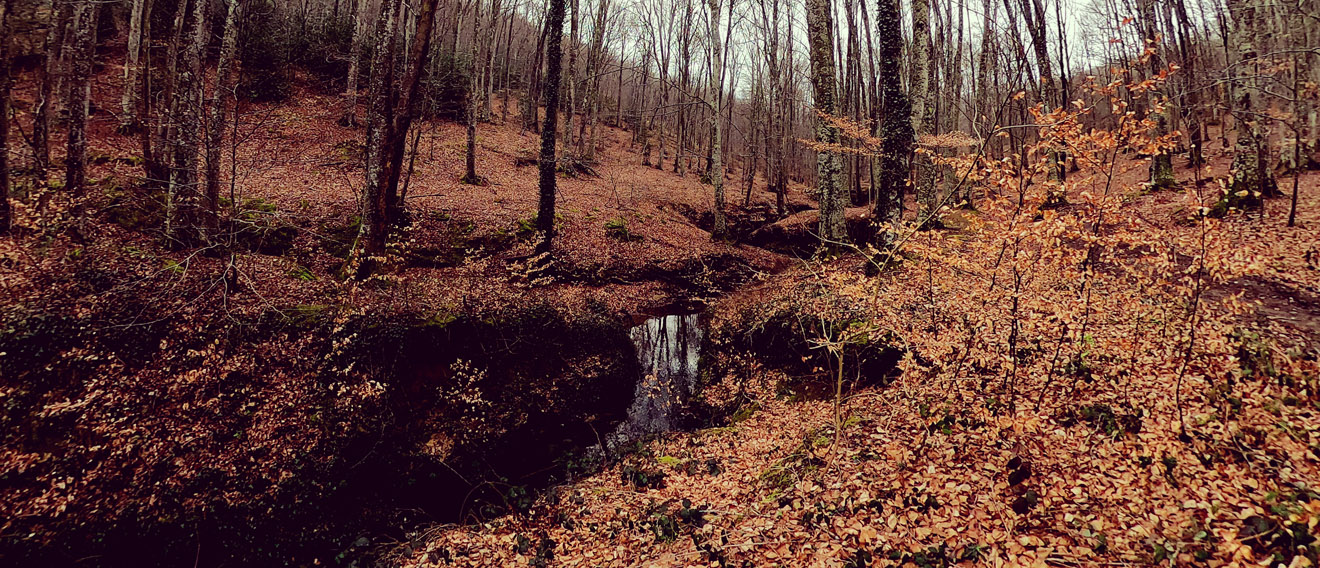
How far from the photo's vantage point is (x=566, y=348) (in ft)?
34.9

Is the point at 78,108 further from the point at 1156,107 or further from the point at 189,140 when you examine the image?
the point at 1156,107

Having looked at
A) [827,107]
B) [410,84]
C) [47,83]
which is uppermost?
[827,107]

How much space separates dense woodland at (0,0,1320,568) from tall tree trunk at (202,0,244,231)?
0.23 feet

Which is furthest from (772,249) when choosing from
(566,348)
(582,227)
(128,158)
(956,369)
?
(128,158)

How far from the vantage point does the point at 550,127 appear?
13.0 m

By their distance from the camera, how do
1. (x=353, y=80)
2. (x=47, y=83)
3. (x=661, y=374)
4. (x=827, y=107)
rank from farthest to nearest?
1. (x=353, y=80)
2. (x=827, y=107)
3. (x=661, y=374)
4. (x=47, y=83)

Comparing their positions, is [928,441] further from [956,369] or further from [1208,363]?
[1208,363]

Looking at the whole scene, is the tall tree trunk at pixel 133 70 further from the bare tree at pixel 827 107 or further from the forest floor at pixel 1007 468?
the bare tree at pixel 827 107

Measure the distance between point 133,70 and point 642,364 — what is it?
17.5 metres

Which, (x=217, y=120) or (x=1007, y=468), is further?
(x=217, y=120)

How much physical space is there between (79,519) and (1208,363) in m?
13.2

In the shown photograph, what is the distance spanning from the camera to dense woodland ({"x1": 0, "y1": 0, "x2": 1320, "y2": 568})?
15.8 ft

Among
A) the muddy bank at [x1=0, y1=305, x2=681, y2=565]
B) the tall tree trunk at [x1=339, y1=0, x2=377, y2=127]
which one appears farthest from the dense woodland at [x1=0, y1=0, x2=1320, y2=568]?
the tall tree trunk at [x1=339, y1=0, x2=377, y2=127]

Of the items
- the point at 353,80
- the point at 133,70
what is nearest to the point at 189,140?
the point at 133,70
